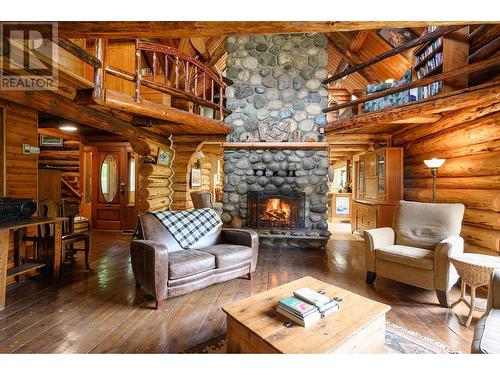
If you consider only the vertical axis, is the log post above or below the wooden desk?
above

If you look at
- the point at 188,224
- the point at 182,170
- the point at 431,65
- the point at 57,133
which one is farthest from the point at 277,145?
the point at 57,133

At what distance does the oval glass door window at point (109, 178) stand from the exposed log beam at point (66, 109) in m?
2.47

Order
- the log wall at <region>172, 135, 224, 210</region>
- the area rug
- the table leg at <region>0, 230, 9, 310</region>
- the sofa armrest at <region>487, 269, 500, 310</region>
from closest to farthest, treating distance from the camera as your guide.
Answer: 1. the sofa armrest at <region>487, 269, 500, 310</region>
2. the area rug
3. the table leg at <region>0, 230, 9, 310</region>
4. the log wall at <region>172, 135, 224, 210</region>

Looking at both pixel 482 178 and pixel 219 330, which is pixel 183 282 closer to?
pixel 219 330

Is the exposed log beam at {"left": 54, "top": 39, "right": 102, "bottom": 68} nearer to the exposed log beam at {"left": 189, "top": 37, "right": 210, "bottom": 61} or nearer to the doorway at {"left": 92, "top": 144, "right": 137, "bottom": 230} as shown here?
the exposed log beam at {"left": 189, "top": 37, "right": 210, "bottom": 61}

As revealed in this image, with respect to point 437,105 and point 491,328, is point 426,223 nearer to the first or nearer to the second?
point 437,105

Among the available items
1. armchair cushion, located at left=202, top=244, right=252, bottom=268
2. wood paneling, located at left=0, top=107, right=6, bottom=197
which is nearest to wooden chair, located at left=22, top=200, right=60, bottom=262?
wood paneling, located at left=0, top=107, right=6, bottom=197

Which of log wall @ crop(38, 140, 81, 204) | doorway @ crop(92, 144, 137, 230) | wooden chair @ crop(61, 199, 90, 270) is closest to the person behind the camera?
wooden chair @ crop(61, 199, 90, 270)

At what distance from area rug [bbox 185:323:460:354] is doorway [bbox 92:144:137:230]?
493cm

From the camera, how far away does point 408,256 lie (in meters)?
2.60

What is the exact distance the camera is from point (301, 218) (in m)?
4.73

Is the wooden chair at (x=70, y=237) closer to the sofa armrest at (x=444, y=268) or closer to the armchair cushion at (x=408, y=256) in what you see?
the armchair cushion at (x=408, y=256)

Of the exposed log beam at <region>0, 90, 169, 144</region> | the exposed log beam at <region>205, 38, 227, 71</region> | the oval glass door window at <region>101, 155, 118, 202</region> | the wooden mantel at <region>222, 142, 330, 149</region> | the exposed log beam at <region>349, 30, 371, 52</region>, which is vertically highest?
the exposed log beam at <region>205, 38, 227, 71</region>

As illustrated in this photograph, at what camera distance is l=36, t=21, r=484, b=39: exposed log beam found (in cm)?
142
